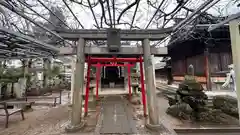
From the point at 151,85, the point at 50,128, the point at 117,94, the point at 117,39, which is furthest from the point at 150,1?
the point at 117,94

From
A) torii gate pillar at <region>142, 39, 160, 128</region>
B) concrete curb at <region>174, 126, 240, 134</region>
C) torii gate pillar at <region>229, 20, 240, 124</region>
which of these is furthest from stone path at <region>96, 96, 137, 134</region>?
torii gate pillar at <region>229, 20, 240, 124</region>

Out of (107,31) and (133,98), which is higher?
(107,31)

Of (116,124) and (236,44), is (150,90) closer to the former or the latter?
(116,124)

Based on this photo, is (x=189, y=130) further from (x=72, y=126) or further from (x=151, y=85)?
(x=72, y=126)

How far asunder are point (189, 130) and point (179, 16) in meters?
4.21

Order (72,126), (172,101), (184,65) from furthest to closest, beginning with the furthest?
(184,65) < (172,101) < (72,126)

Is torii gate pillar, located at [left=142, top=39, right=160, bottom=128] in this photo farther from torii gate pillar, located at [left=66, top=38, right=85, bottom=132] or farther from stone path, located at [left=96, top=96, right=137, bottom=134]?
torii gate pillar, located at [left=66, top=38, right=85, bottom=132]

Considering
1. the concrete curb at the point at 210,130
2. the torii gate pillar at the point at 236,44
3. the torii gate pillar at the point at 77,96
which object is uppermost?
the torii gate pillar at the point at 236,44

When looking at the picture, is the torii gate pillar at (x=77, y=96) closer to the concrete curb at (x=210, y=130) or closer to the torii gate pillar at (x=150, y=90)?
the torii gate pillar at (x=150, y=90)

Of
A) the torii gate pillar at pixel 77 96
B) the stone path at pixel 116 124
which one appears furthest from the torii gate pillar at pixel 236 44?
the torii gate pillar at pixel 77 96

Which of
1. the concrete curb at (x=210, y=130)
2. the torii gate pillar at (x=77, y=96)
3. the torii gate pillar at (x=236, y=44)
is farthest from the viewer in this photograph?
the concrete curb at (x=210, y=130)

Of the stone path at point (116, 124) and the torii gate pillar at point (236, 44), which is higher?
the torii gate pillar at point (236, 44)

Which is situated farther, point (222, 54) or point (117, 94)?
point (117, 94)

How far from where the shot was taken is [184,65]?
355 inches
